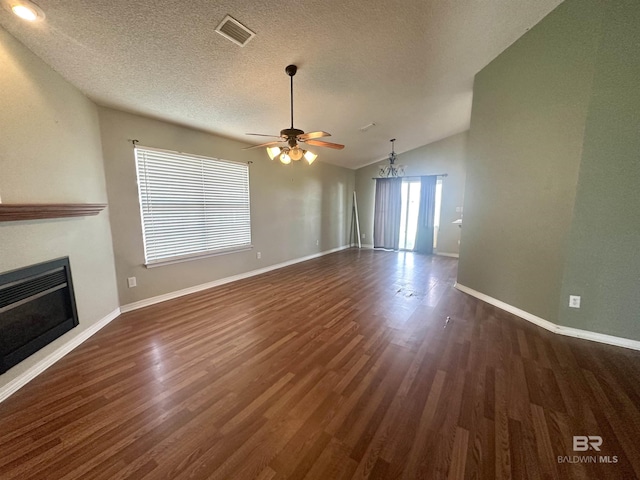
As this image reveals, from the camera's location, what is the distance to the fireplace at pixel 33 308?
1.74 metres

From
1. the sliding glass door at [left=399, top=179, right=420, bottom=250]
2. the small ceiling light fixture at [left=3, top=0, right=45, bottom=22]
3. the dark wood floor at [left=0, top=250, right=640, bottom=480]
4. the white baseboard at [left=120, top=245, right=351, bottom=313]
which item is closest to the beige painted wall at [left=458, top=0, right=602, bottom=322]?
the dark wood floor at [left=0, top=250, right=640, bottom=480]

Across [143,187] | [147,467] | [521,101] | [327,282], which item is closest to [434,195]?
[521,101]

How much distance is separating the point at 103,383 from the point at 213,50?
9.57 ft

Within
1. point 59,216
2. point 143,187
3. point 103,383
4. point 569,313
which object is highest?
point 143,187

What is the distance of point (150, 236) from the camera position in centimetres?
326

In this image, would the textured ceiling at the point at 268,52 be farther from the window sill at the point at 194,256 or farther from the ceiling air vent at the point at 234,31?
the window sill at the point at 194,256

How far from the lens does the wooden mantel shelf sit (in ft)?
5.11

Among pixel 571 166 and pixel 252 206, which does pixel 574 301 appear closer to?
pixel 571 166

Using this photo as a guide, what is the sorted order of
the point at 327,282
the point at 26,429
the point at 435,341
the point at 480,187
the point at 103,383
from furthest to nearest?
the point at 327,282 < the point at 480,187 < the point at 435,341 < the point at 103,383 < the point at 26,429

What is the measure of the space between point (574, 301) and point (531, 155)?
1.63 meters

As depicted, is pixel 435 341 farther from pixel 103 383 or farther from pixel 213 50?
pixel 213 50

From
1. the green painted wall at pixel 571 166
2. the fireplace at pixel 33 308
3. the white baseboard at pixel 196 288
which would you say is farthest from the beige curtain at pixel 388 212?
the fireplace at pixel 33 308

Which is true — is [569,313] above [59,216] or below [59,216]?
below

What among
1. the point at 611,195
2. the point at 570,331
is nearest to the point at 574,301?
the point at 570,331
